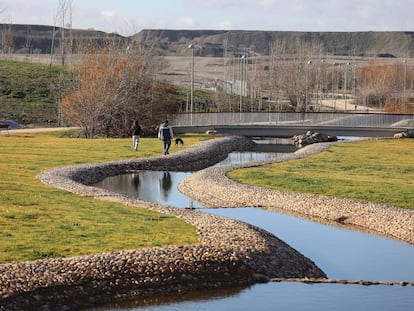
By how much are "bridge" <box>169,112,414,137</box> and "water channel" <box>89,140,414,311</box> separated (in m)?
40.5

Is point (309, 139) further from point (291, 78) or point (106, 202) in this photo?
point (291, 78)

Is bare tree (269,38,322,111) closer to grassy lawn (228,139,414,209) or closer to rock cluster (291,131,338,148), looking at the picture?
rock cluster (291,131,338,148)

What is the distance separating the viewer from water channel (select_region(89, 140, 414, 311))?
64.1 feet

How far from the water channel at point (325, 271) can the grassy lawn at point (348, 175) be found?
3.78 metres

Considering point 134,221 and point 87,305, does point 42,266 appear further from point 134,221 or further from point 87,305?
point 134,221

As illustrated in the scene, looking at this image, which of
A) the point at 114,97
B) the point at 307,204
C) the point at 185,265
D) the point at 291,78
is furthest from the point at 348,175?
the point at 291,78

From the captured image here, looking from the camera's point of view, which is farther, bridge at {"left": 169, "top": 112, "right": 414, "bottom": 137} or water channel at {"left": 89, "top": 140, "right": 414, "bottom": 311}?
bridge at {"left": 169, "top": 112, "right": 414, "bottom": 137}

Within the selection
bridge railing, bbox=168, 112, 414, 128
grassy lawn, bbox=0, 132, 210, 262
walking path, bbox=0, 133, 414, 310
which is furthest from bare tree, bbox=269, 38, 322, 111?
walking path, bbox=0, 133, 414, 310

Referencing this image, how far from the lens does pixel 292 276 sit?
71.9 ft

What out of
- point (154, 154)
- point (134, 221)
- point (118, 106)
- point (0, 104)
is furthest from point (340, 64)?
point (134, 221)

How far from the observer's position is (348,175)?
135 ft

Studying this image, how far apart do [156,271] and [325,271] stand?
4790mm

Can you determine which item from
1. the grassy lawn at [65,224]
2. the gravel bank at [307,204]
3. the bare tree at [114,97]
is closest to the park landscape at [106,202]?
the grassy lawn at [65,224]

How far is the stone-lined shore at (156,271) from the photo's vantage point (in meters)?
18.6
